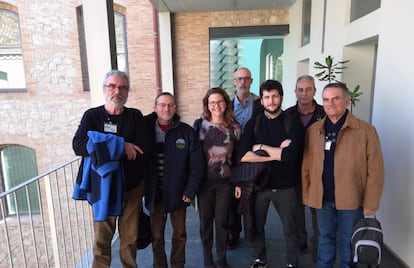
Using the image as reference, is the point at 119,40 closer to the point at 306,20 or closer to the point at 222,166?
the point at 306,20

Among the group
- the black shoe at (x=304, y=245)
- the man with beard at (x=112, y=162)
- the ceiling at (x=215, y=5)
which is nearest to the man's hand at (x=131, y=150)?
the man with beard at (x=112, y=162)

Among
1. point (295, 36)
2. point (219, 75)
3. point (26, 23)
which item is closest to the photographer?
point (295, 36)

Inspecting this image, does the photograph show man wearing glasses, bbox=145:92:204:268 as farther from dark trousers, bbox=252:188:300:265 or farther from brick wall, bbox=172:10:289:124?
brick wall, bbox=172:10:289:124

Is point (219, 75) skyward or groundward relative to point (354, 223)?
skyward

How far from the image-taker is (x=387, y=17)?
238 centimetres

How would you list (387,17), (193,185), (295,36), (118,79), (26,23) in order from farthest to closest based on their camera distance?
(26,23)
(295,36)
(387,17)
(193,185)
(118,79)

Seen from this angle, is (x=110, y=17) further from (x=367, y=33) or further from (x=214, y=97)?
(x=367, y=33)

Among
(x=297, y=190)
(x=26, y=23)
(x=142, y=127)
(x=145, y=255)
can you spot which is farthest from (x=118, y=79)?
(x=26, y=23)

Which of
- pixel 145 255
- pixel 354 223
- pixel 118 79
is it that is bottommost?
pixel 145 255

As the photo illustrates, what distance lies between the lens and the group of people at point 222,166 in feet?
5.81

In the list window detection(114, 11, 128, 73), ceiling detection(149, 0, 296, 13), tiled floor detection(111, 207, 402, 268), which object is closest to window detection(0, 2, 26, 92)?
window detection(114, 11, 128, 73)

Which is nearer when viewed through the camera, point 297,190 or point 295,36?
point 297,190

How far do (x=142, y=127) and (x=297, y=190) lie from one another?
3.77ft

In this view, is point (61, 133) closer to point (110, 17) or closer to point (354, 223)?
point (110, 17)
